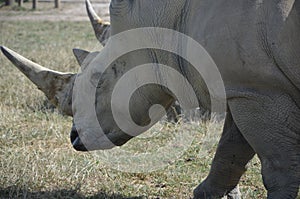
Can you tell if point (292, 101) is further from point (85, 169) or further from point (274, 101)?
point (85, 169)

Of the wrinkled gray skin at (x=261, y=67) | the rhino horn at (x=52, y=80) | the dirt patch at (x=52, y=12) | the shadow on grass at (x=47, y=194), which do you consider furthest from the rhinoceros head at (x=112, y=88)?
the dirt patch at (x=52, y=12)

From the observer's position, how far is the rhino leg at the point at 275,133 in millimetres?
2988

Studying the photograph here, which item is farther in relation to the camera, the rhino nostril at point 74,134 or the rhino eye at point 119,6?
the rhino nostril at point 74,134

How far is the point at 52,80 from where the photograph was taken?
407 centimetres

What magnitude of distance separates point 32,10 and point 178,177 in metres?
16.5

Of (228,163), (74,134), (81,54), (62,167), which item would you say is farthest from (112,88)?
(62,167)

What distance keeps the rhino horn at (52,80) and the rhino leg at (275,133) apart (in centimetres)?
Answer: 125

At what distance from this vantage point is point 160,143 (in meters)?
5.29

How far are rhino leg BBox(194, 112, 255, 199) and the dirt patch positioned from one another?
1345 cm

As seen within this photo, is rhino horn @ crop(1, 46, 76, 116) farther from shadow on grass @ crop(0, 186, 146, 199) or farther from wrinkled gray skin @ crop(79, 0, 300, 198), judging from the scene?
wrinkled gray skin @ crop(79, 0, 300, 198)

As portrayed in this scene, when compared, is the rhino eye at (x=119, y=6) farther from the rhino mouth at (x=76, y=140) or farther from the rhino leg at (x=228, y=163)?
the rhino leg at (x=228, y=163)

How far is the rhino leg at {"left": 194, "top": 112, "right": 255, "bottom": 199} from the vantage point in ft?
12.7

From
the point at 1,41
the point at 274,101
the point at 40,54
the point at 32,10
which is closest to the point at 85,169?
the point at 274,101

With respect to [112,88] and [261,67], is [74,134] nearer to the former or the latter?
[112,88]
